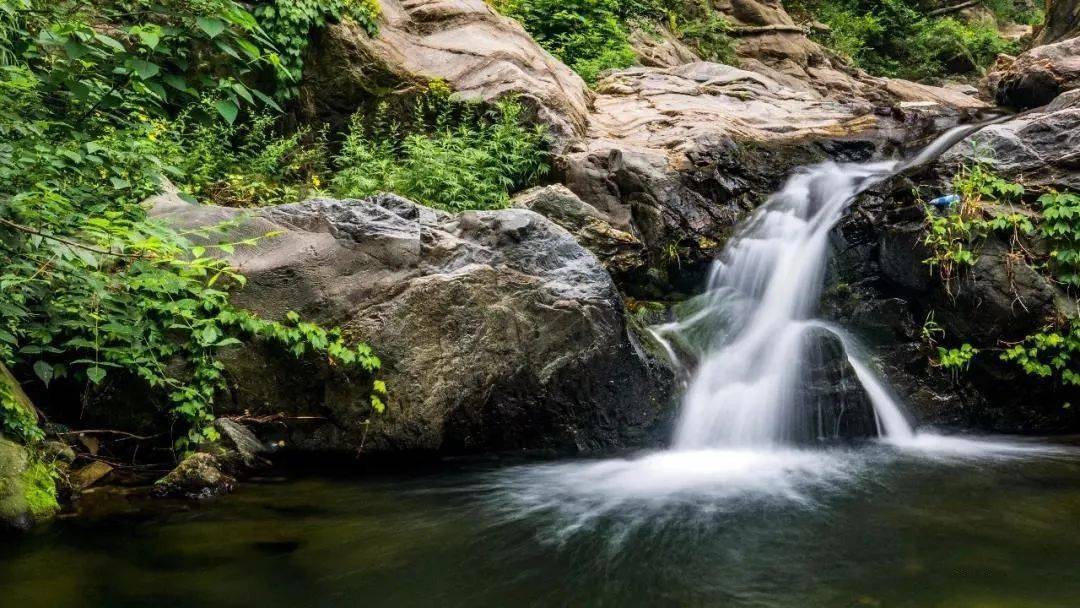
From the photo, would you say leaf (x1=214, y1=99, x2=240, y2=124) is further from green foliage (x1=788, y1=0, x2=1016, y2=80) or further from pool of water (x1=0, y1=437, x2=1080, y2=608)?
green foliage (x1=788, y1=0, x2=1016, y2=80)

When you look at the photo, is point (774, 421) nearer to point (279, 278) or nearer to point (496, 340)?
point (496, 340)

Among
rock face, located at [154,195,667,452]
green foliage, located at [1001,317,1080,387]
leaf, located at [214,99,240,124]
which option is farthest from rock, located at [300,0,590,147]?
leaf, located at [214,99,240,124]

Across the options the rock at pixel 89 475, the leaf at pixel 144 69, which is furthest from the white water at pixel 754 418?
the leaf at pixel 144 69

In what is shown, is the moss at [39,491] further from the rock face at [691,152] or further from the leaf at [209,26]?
the rock face at [691,152]

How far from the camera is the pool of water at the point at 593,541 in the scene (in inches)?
127

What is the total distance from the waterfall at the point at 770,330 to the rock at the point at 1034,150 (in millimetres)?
1246

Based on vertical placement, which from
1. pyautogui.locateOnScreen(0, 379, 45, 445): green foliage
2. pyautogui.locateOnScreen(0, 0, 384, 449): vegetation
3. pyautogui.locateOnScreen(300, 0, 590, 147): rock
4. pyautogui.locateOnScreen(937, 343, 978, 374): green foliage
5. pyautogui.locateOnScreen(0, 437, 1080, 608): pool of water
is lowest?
pyautogui.locateOnScreen(0, 437, 1080, 608): pool of water

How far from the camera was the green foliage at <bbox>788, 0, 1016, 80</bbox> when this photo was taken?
18781mm

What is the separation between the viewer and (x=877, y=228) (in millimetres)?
7484

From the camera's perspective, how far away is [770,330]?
6.95 metres

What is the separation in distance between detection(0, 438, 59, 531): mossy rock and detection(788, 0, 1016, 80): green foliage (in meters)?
20.1

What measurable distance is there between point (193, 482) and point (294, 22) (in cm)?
628

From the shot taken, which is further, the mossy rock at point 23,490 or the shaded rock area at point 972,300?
the shaded rock area at point 972,300

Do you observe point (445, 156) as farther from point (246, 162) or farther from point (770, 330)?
point (770, 330)
